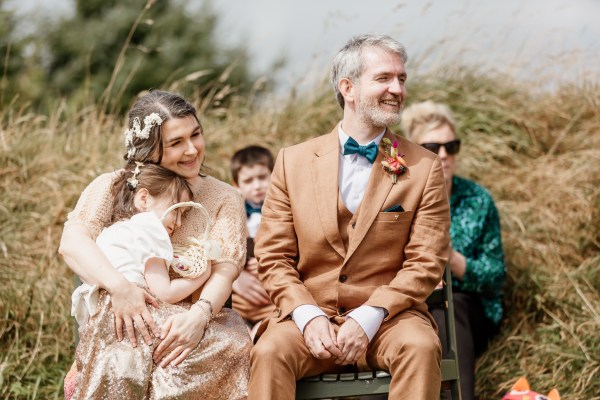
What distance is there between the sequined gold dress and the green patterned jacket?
1680 millimetres

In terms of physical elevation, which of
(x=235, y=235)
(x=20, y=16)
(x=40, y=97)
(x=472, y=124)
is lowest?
(x=235, y=235)

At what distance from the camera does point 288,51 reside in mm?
8914

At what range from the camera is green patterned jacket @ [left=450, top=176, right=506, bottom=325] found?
196 inches

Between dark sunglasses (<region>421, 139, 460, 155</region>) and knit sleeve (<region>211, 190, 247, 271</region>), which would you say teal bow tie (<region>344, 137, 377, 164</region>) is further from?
dark sunglasses (<region>421, 139, 460, 155</region>)

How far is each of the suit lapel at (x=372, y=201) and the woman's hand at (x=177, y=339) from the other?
80cm

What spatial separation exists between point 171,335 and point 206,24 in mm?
15418

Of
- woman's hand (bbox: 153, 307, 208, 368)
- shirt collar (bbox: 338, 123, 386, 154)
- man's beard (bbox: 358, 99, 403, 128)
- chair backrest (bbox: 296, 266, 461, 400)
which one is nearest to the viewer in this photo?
woman's hand (bbox: 153, 307, 208, 368)

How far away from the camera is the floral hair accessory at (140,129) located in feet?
12.8

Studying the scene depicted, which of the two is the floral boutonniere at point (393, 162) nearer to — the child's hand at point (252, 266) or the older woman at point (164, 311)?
the older woman at point (164, 311)

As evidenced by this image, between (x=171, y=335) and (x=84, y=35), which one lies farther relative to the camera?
(x=84, y=35)

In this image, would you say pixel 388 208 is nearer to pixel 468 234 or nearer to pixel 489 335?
pixel 468 234

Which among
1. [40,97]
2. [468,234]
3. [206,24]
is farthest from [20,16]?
[468,234]

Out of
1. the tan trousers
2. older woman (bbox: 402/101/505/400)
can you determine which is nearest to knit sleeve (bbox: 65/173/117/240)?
the tan trousers

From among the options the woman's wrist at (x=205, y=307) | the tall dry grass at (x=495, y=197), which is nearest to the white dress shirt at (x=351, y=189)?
the woman's wrist at (x=205, y=307)
